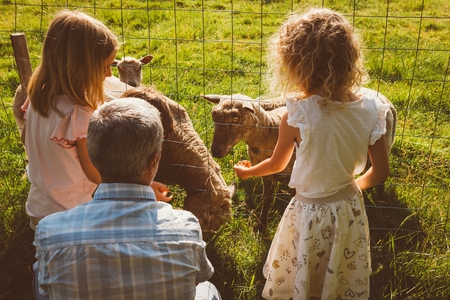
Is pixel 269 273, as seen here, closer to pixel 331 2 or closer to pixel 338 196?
pixel 338 196

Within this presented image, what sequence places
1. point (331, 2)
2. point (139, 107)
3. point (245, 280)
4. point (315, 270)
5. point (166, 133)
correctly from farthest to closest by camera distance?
1. point (331, 2)
2. point (166, 133)
3. point (245, 280)
4. point (315, 270)
5. point (139, 107)

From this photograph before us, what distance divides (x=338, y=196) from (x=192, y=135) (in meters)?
1.63

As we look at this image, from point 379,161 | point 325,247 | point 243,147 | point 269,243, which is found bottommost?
point 269,243

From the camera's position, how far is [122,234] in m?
1.75

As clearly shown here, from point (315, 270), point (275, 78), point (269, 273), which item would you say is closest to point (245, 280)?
point (269, 273)

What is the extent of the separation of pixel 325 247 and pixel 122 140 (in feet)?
4.62

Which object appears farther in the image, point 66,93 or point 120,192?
point 66,93

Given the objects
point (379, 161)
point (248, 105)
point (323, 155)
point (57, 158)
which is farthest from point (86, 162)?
point (248, 105)

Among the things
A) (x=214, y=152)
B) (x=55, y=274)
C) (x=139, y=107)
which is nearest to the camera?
(x=55, y=274)

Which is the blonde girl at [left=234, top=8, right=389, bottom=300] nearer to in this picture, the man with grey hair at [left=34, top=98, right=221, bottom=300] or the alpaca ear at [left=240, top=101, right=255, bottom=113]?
the man with grey hair at [left=34, top=98, right=221, bottom=300]

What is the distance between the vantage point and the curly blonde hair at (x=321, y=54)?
2352 mm

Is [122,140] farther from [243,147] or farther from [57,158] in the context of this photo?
[243,147]

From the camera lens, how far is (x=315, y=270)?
9.09ft

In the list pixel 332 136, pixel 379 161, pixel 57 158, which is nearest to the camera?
pixel 332 136
